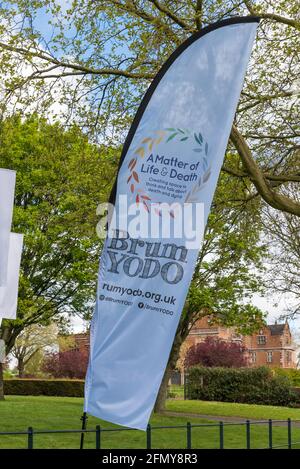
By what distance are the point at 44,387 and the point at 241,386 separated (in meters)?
12.1

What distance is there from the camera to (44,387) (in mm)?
44906

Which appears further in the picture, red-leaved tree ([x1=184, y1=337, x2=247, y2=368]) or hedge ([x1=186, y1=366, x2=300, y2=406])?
red-leaved tree ([x1=184, y1=337, x2=247, y2=368])

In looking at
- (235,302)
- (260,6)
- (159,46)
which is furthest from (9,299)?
(235,302)

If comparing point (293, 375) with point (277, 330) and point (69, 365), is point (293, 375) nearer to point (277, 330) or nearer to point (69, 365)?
point (69, 365)

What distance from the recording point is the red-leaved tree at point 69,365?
62.6 m

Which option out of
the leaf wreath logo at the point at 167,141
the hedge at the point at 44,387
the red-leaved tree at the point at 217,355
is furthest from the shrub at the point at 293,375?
the leaf wreath logo at the point at 167,141

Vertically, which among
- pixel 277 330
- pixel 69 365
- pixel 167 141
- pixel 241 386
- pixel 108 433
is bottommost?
pixel 108 433

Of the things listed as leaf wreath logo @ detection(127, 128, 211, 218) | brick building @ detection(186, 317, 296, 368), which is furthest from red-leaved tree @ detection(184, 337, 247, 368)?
leaf wreath logo @ detection(127, 128, 211, 218)

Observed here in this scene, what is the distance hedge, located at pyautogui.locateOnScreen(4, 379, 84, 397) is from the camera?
44531mm

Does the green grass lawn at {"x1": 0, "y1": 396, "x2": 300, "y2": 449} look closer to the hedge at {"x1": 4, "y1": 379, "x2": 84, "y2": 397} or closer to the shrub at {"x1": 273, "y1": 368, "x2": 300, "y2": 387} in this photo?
the hedge at {"x1": 4, "y1": 379, "x2": 84, "y2": 397}

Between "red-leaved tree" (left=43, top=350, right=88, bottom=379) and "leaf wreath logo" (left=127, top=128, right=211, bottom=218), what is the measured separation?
54847 mm

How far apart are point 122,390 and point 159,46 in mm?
9307

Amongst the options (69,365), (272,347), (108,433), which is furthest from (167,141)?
(272,347)
